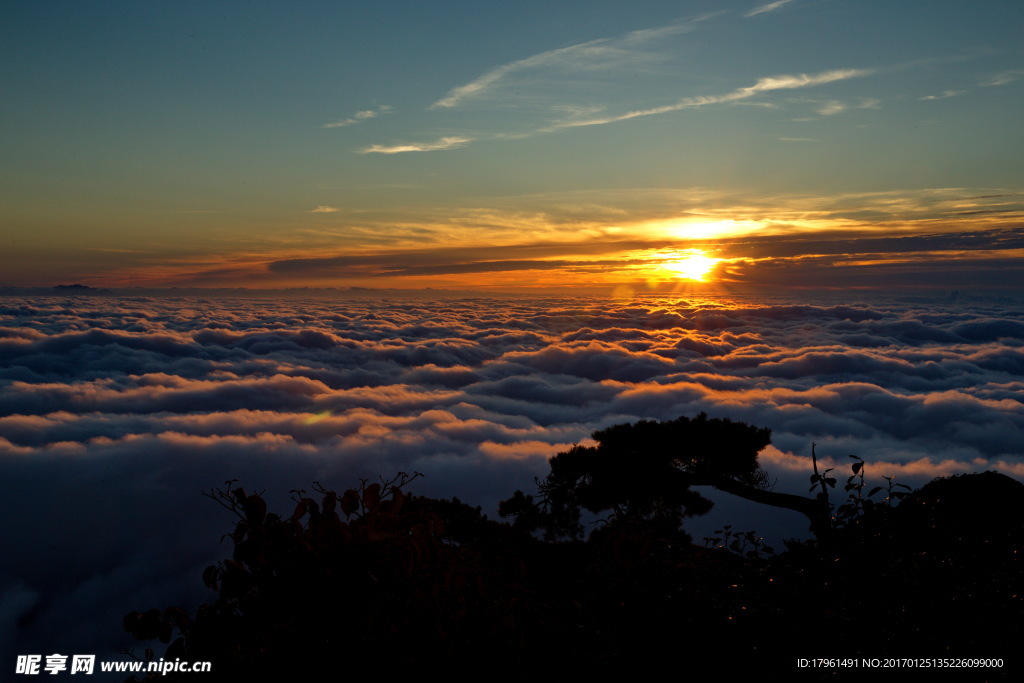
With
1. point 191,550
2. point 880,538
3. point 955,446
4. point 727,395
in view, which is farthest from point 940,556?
point 727,395

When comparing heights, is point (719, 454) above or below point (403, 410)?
above

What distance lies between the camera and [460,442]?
302 ft

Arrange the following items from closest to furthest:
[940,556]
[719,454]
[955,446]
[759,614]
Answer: [759,614], [940,556], [719,454], [955,446]

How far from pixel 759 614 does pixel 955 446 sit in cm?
10626

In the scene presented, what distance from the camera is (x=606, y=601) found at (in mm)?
7184

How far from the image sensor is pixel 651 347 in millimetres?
193375

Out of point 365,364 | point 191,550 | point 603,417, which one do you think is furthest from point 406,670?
point 365,364

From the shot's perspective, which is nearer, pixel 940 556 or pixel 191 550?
pixel 940 556

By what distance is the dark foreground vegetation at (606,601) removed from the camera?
186 inches

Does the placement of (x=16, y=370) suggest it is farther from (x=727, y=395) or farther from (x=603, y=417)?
(x=727, y=395)

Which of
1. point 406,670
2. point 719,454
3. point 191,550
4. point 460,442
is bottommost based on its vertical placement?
point 191,550

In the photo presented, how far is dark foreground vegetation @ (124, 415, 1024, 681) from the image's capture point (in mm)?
4727

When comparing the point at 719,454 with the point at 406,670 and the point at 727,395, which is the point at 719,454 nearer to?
the point at 406,670

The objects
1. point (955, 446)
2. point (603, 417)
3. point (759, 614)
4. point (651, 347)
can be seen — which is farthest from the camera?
point (651, 347)
